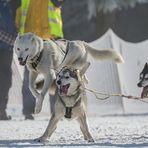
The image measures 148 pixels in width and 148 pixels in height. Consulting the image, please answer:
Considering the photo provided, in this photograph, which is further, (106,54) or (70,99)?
(106,54)

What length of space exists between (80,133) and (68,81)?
1.04m

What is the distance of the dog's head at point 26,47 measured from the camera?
5.59 m

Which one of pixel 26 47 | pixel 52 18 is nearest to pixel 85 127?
pixel 26 47

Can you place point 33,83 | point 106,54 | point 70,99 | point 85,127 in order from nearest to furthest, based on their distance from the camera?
point 70,99
point 85,127
point 33,83
point 106,54

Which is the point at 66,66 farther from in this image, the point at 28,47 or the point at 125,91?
the point at 125,91

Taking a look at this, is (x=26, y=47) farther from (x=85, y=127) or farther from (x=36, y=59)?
(x=85, y=127)

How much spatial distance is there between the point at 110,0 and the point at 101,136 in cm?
660

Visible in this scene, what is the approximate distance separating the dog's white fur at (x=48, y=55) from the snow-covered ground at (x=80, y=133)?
40 centimetres

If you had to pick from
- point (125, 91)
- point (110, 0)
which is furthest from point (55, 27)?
point (110, 0)

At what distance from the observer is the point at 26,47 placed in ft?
18.4

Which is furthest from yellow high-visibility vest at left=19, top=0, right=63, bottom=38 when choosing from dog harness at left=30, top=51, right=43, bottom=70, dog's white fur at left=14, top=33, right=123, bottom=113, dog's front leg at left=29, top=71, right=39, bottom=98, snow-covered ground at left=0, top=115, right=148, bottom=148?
snow-covered ground at left=0, top=115, right=148, bottom=148

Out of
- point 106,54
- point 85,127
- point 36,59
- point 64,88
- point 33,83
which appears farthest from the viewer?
point 106,54

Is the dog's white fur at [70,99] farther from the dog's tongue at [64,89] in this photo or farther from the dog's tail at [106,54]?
the dog's tail at [106,54]

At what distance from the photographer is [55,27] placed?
6.57 metres
